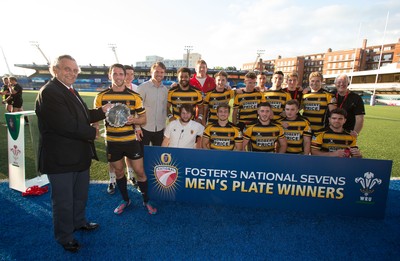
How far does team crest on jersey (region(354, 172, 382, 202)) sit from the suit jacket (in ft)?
11.9

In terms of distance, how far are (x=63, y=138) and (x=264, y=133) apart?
2.95 metres

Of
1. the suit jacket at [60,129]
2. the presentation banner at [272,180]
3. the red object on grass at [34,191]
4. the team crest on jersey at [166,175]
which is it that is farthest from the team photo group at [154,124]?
the red object on grass at [34,191]

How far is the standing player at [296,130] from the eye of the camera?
13.1 feet

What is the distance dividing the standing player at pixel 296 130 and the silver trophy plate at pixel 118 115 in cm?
268

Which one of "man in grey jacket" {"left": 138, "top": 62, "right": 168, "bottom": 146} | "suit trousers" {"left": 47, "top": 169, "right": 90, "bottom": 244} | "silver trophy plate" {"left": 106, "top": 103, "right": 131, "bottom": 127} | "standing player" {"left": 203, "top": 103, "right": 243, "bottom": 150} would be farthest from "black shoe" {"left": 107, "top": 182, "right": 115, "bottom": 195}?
"standing player" {"left": 203, "top": 103, "right": 243, "bottom": 150}

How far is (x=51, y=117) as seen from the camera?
2270 millimetres

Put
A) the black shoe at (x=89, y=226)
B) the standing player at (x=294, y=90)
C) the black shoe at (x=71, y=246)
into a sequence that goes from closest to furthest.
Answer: the black shoe at (x=71, y=246) < the black shoe at (x=89, y=226) < the standing player at (x=294, y=90)

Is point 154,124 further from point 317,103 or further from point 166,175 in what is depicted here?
point 317,103

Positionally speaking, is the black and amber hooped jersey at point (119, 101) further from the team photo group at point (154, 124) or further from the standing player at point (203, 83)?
the standing player at point (203, 83)

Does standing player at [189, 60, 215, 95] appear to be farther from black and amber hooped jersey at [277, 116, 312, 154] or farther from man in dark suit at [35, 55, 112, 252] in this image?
man in dark suit at [35, 55, 112, 252]

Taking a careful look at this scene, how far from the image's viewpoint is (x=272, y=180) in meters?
3.33

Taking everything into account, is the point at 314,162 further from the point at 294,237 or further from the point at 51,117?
the point at 51,117

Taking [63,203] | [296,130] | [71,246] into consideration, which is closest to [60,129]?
[63,203]

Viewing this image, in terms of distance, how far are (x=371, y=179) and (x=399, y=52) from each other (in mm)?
72442
